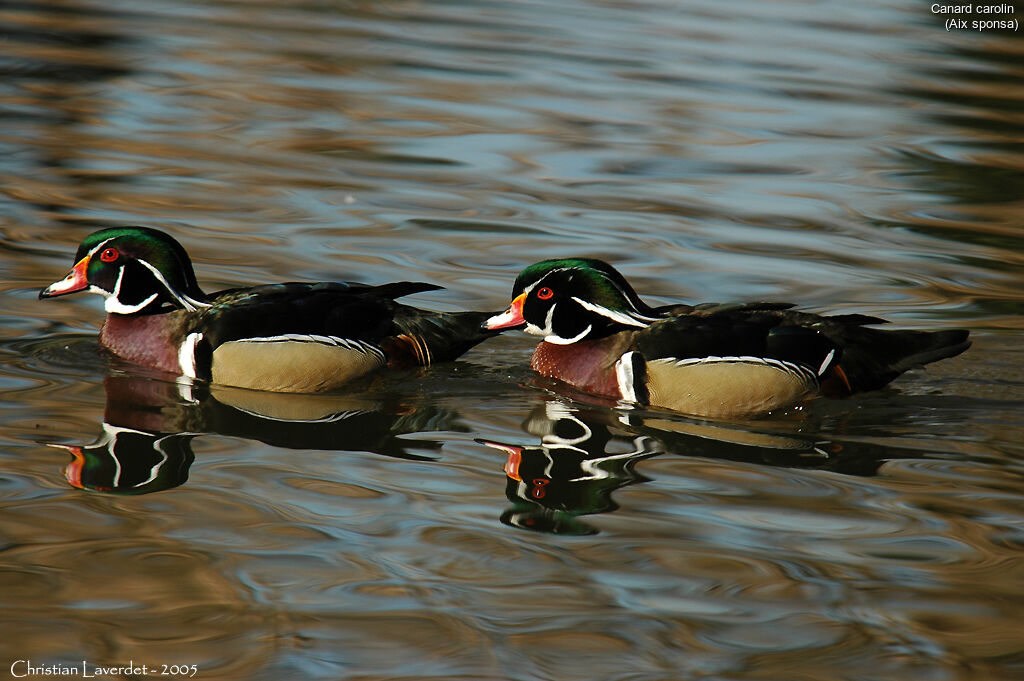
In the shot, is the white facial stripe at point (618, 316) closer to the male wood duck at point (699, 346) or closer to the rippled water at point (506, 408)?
the male wood duck at point (699, 346)

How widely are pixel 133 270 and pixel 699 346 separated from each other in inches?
118

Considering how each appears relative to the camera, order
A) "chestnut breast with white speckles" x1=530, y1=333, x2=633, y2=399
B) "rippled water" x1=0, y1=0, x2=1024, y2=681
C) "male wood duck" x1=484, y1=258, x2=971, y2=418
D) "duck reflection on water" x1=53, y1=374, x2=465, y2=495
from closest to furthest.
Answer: "rippled water" x1=0, y1=0, x2=1024, y2=681 < "duck reflection on water" x1=53, y1=374, x2=465, y2=495 < "male wood duck" x1=484, y1=258, x2=971, y2=418 < "chestnut breast with white speckles" x1=530, y1=333, x2=633, y2=399

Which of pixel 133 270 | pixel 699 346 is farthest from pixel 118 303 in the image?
pixel 699 346

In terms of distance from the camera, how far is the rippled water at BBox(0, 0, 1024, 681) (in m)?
4.94

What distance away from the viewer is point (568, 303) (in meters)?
7.50

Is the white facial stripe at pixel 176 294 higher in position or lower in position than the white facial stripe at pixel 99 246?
lower

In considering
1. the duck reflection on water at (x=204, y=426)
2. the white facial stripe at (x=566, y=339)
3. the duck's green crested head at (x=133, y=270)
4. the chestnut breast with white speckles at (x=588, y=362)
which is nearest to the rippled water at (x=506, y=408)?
the duck reflection on water at (x=204, y=426)

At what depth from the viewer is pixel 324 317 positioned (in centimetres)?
726

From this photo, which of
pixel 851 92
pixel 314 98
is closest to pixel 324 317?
pixel 314 98

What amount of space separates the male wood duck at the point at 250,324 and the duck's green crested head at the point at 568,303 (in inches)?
11.0

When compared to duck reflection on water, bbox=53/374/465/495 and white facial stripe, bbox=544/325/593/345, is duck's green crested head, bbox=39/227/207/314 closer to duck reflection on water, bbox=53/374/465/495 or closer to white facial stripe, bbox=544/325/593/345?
duck reflection on water, bbox=53/374/465/495

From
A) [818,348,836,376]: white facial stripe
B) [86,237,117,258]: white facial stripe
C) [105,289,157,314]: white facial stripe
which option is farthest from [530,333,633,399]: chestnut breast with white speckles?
[86,237,117,258]: white facial stripe

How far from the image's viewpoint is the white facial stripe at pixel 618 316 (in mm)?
7326

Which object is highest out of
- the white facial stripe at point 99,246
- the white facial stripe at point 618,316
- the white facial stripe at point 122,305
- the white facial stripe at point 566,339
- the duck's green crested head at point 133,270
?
the white facial stripe at point 99,246
